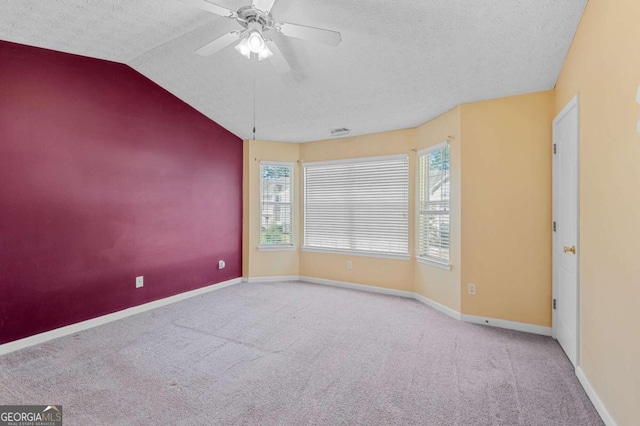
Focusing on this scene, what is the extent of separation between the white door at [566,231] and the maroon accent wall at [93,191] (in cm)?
390

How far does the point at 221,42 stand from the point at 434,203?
303 cm

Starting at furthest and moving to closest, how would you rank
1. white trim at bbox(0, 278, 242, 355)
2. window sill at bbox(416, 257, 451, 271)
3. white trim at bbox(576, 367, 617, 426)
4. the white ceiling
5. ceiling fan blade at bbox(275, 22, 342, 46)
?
1. window sill at bbox(416, 257, 451, 271)
2. white trim at bbox(0, 278, 242, 355)
3. the white ceiling
4. ceiling fan blade at bbox(275, 22, 342, 46)
5. white trim at bbox(576, 367, 617, 426)

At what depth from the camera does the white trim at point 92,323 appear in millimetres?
2605

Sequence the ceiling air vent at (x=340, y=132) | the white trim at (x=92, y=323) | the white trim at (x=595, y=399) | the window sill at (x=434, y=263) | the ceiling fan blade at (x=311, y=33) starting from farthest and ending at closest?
the ceiling air vent at (x=340, y=132) < the window sill at (x=434, y=263) < the white trim at (x=92, y=323) < the ceiling fan blade at (x=311, y=33) < the white trim at (x=595, y=399)

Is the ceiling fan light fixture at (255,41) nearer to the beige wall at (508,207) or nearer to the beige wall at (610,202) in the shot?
the beige wall at (610,202)

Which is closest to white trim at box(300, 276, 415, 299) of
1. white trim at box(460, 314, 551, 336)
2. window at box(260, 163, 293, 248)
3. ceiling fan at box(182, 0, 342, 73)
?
window at box(260, 163, 293, 248)

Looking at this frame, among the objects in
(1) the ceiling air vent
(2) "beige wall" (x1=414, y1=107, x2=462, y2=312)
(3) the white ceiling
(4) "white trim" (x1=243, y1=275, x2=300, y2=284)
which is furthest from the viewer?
(4) "white trim" (x1=243, y1=275, x2=300, y2=284)

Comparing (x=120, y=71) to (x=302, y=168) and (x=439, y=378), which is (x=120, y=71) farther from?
(x=439, y=378)

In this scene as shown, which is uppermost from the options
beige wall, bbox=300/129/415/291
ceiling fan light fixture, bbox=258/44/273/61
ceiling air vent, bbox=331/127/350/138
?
ceiling air vent, bbox=331/127/350/138

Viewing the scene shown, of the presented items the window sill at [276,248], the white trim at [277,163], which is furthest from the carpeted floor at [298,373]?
the white trim at [277,163]

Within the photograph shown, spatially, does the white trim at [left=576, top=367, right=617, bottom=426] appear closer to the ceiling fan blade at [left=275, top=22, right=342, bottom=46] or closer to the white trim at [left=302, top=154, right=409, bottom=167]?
the ceiling fan blade at [left=275, top=22, right=342, bottom=46]

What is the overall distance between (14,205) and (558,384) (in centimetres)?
468

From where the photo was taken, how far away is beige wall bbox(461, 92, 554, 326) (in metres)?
2.96

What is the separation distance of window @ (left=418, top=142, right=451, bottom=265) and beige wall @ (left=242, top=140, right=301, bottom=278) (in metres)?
2.31
